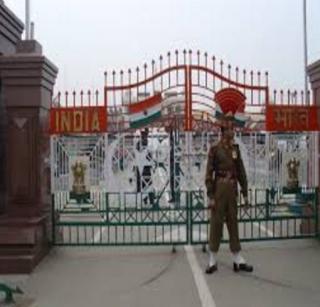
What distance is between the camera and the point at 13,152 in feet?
35.8

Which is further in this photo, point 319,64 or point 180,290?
point 319,64

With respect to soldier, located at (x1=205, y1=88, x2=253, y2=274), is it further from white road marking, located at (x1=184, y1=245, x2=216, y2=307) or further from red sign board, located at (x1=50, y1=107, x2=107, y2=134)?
red sign board, located at (x1=50, y1=107, x2=107, y2=134)

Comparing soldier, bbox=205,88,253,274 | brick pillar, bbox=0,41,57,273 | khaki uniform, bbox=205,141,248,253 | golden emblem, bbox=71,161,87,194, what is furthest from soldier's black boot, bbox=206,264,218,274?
golden emblem, bbox=71,161,87,194

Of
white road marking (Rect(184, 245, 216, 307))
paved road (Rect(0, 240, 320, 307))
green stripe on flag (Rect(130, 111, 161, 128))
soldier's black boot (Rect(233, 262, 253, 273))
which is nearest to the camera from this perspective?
white road marking (Rect(184, 245, 216, 307))

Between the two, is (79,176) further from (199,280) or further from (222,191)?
(199,280)

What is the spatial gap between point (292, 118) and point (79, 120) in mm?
3353

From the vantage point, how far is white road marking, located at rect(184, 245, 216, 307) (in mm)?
8047

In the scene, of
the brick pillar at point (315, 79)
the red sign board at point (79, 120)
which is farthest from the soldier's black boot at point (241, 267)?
the red sign board at point (79, 120)

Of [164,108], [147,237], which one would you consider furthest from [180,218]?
[164,108]

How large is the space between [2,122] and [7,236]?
196 cm

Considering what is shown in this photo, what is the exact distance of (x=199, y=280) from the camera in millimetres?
9195

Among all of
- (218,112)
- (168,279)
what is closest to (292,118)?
(218,112)

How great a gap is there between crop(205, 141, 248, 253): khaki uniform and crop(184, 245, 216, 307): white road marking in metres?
0.41

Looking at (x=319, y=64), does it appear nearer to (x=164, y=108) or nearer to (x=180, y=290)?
(x=164, y=108)
